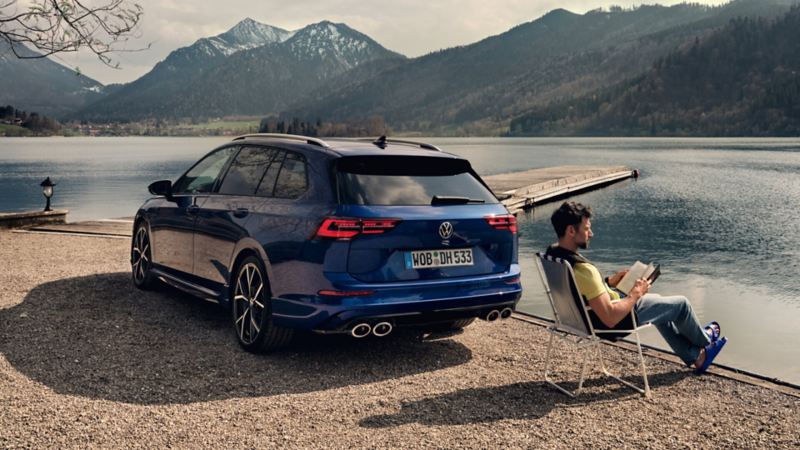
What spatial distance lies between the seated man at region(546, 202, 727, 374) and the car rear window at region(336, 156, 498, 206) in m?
0.89

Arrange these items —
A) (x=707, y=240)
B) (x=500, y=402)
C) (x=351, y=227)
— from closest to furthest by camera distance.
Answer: (x=500, y=402)
(x=351, y=227)
(x=707, y=240)

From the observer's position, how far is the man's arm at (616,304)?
5527mm

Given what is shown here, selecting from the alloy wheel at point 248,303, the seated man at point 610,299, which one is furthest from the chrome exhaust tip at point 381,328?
A: the seated man at point 610,299

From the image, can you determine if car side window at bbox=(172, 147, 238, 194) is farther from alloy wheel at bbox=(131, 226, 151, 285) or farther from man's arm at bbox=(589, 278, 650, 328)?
man's arm at bbox=(589, 278, 650, 328)

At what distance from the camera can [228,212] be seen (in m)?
6.88

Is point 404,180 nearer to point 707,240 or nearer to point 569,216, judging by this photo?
point 569,216

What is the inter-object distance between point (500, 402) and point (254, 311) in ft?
7.81

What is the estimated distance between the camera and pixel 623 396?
18.9 ft

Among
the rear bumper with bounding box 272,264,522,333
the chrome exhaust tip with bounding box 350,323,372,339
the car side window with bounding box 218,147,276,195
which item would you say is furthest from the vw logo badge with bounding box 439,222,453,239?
the car side window with bounding box 218,147,276,195

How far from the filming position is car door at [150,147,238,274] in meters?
7.66

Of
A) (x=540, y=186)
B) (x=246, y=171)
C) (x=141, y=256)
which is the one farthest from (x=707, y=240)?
(x=246, y=171)

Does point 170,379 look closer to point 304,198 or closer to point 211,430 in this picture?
point 211,430

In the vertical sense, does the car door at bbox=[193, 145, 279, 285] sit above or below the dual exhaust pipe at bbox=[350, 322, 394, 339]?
above

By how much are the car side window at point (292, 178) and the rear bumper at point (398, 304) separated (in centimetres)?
92
